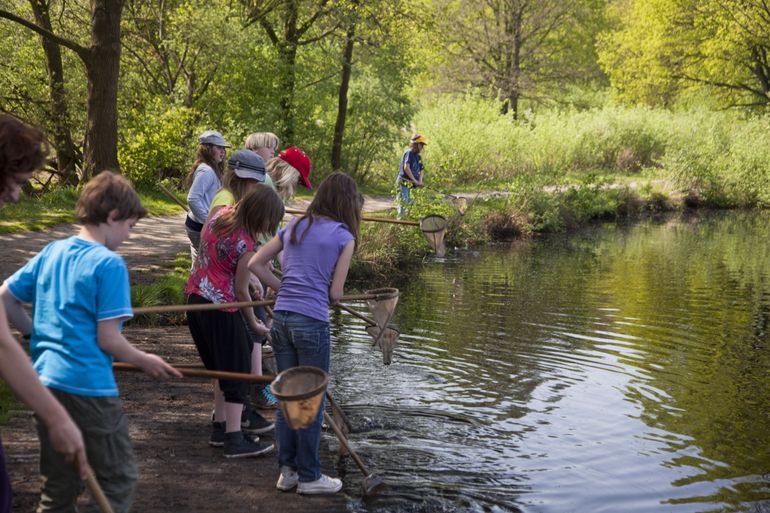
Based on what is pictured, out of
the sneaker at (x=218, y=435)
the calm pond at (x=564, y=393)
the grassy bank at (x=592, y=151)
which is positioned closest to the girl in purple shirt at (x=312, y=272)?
the sneaker at (x=218, y=435)

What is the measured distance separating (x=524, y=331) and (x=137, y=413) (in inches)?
242

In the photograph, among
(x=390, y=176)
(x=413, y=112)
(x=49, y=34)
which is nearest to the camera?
(x=49, y=34)

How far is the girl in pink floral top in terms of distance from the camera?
5.51 metres

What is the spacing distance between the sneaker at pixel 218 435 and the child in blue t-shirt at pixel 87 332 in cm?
242

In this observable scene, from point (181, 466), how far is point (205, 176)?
2.34 meters

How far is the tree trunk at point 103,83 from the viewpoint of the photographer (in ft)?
48.4

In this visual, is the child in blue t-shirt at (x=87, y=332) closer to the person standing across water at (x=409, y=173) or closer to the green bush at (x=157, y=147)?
the person standing across water at (x=409, y=173)

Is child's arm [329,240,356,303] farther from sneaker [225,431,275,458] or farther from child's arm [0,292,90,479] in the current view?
child's arm [0,292,90,479]

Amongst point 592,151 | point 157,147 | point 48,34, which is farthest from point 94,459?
point 592,151

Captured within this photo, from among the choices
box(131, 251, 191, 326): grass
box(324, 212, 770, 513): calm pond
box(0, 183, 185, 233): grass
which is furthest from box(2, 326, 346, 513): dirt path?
box(0, 183, 185, 233): grass

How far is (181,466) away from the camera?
18.8 feet

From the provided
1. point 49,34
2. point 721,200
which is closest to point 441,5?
point 721,200

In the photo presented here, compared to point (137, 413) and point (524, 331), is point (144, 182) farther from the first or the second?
point (137, 413)

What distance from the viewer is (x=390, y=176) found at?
28859 millimetres
